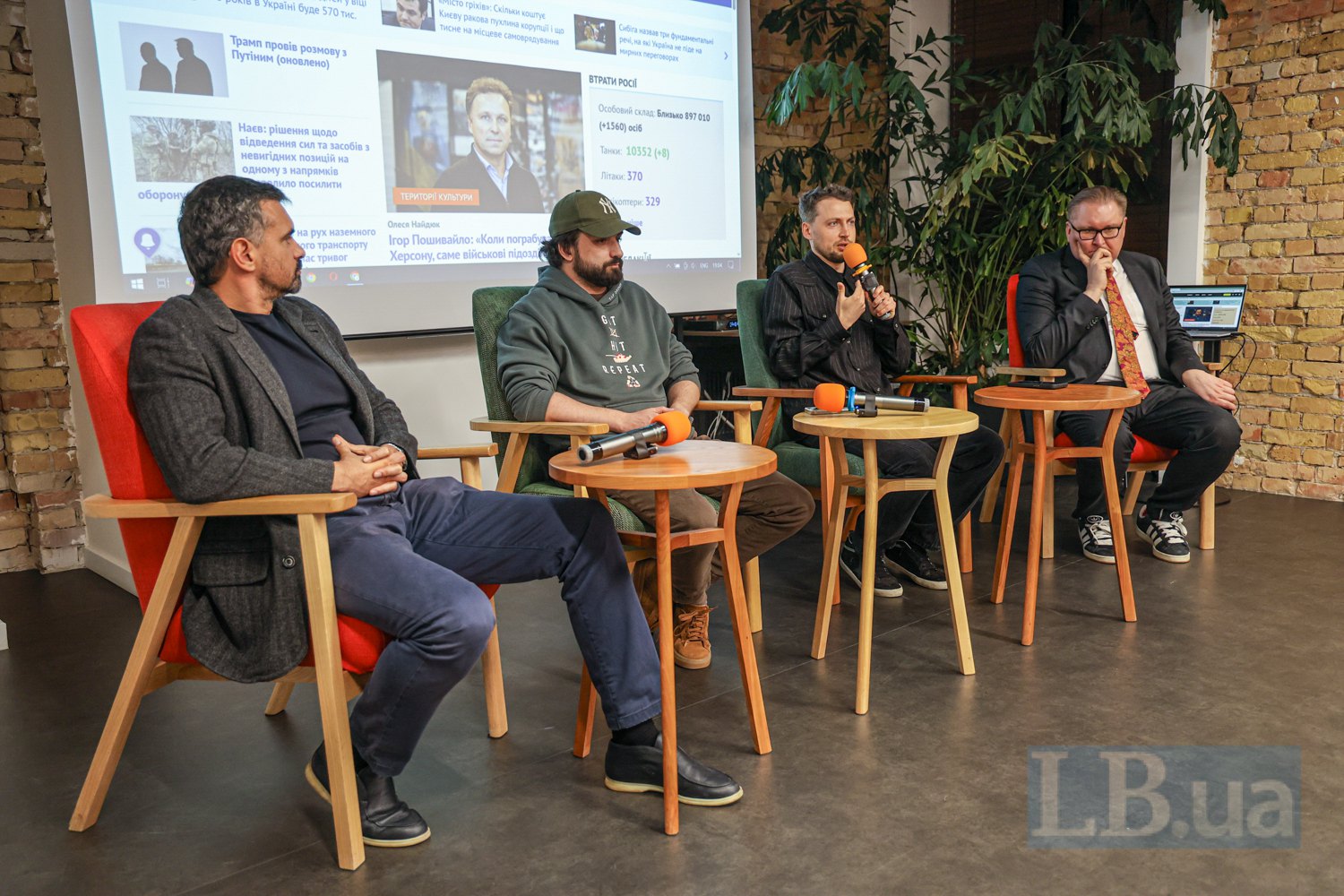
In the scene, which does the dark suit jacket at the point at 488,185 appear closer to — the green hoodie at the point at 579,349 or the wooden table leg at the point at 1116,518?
the green hoodie at the point at 579,349

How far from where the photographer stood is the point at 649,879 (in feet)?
5.66

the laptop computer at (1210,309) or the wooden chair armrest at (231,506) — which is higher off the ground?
the laptop computer at (1210,309)

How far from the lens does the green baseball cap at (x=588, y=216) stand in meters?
2.65

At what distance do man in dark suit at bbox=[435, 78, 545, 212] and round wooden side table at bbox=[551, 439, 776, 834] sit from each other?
172 cm

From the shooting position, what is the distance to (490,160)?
3.56 meters

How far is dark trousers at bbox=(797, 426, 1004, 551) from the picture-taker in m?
3.01

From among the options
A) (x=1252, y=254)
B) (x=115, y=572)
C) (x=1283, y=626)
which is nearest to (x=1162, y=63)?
(x=1252, y=254)

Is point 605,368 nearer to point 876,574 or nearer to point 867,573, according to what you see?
point 867,573

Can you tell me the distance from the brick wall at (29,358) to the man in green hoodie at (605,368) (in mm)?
2033

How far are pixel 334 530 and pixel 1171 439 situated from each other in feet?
8.96

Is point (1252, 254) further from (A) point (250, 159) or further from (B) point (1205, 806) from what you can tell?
(A) point (250, 159)

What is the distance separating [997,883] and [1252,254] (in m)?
3.85

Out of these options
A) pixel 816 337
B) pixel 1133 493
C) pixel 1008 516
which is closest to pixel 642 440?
pixel 816 337

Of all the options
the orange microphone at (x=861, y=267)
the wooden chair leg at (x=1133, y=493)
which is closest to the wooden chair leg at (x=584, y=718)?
the orange microphone at (x=861, y=267)
